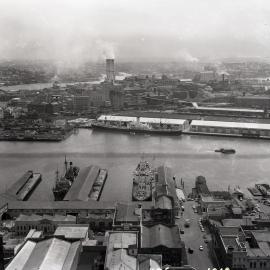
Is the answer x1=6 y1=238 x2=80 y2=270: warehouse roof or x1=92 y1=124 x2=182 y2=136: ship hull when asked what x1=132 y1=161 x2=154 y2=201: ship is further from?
x1=92 y1=124 x2=182 y2=136: ship hull

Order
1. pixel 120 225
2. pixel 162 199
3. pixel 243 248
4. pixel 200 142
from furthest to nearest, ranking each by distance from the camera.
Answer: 1. pixel 200 142
2. pixel 162 199
3. pixel 120 225
4. pixel 243 248

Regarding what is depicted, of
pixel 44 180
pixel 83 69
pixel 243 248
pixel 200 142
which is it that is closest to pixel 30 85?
Result: pixel 83 69

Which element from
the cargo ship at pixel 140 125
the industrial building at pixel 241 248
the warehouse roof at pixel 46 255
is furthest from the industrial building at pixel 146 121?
the warehouse roof at pixel 46 255

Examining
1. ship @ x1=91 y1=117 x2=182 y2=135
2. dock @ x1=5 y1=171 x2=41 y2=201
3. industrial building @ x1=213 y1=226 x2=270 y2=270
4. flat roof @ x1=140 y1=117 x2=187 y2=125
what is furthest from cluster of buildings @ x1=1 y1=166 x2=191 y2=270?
flat roof @ x1=140 y1=117 x2=187 y2=125

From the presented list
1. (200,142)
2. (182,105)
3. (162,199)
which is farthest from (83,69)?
(162,199)

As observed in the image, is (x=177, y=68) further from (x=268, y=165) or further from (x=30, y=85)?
(x=268, y=165)

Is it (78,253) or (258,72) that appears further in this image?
(258,72)

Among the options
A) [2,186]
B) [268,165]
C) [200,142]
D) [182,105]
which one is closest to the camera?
[2,186]
